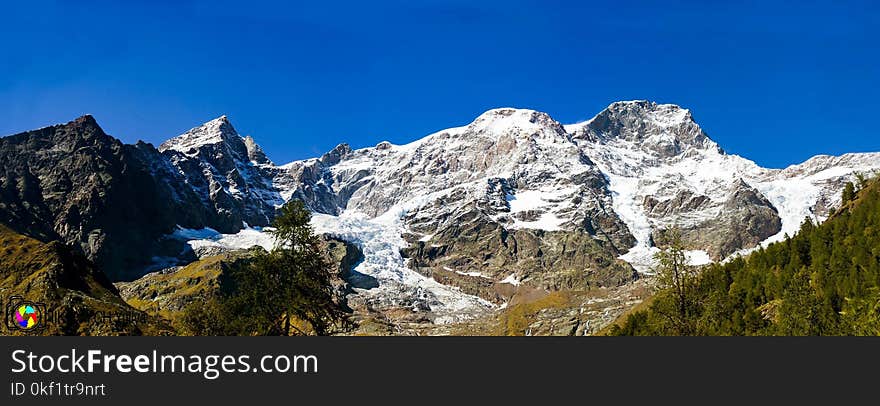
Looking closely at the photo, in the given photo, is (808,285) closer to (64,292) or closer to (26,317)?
(64,292)

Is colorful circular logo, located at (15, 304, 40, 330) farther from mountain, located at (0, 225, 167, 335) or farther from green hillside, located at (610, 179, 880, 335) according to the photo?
green hillside, located at (610, 179, 880, 335)

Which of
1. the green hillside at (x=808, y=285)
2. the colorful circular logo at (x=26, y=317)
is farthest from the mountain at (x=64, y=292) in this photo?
the green hillside at (x=808, y=285)

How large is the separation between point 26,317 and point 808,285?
95132 millimetres

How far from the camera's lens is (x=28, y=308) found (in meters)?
42.4

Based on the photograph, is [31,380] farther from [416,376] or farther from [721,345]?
[721,345]

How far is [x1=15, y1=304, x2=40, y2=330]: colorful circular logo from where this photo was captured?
40.4 meters

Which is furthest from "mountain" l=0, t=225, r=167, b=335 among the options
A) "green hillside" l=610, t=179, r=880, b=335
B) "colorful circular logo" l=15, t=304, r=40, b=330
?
"green hillside" l=610, t=179, r=880, b=335

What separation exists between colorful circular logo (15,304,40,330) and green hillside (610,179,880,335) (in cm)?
4327

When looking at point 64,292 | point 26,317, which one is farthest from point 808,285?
point 26,317

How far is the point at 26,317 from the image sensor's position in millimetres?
41875

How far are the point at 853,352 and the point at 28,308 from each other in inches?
1894

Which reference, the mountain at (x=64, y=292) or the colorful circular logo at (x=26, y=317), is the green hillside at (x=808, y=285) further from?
the colorful circular logo at (x=26, y=317)

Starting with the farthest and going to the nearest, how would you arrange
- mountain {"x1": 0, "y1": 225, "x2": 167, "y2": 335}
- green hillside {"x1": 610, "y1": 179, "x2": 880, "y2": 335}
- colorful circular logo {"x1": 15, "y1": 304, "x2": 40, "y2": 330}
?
green hillside {"x1": 610, "y1": 179, "x2": 880, "y2": 335} < mountain {"x1": 0, "y1": 225, "x2": 167, "y2": 335} < colorful circular logo {"x1": 15, "y1": 304, "x2": 40, "y2": 330}

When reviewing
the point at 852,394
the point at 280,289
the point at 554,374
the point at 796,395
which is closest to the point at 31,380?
the point at 280,289
